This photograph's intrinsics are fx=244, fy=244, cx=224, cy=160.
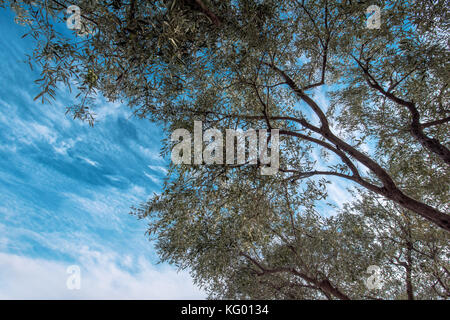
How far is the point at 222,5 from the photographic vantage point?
4555 millimetres

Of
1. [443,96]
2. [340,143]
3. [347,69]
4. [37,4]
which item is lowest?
[340,143]

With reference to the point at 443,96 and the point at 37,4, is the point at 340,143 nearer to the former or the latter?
the point at 443,96

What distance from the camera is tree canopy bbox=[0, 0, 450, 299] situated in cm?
385

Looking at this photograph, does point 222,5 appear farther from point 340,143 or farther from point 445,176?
point 445,176

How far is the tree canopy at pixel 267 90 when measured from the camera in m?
3.85

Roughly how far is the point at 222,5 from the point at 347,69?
449cm

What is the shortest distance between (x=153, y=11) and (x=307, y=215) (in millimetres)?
5768

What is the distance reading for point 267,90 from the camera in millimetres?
5613
